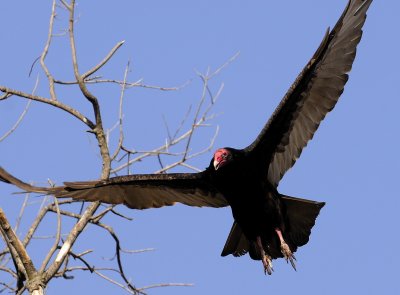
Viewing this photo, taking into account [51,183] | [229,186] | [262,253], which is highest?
[51,183]

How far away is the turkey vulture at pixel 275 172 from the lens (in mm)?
5996

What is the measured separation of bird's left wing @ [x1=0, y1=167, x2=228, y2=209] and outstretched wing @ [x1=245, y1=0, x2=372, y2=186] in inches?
24.5

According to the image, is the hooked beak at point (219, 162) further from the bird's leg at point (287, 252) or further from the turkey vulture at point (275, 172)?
the bird's leg at point (287, 252)

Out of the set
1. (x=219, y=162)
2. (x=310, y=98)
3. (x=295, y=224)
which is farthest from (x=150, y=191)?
(x=310, y=98)

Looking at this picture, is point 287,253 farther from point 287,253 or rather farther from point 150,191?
point 150,191

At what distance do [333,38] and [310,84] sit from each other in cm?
44

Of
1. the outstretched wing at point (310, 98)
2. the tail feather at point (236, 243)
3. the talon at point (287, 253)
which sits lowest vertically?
the talon at point (287, 253)

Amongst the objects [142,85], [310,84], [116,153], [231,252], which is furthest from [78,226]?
Answer: [310,84]

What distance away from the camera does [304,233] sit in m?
6.50

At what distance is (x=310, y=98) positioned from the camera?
6.23 metres

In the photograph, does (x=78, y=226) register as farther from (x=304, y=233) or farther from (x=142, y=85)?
(x=304, y=233)

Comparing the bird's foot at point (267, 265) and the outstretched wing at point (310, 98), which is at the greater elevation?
the outstretched wing at point (310, 98)

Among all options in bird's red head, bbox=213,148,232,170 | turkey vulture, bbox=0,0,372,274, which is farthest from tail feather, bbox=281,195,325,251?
bird's red head, bbox=213,148,232,170

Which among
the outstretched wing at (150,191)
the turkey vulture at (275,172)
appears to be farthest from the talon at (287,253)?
the outstretched wing at (150,191)
